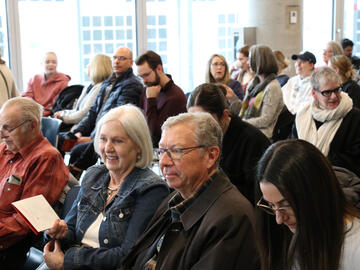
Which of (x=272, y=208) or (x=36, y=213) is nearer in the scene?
(x=272, y=208)

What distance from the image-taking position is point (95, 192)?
9.28ft

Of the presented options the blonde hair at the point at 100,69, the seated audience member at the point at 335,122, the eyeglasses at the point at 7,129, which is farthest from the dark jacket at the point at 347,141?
the blonde hair at the point at 100,69

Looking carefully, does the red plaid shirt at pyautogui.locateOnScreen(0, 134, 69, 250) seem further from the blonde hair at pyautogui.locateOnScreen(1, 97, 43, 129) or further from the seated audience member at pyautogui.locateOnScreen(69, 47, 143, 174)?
the seated audience member at pyautogui.locateOnScreen(69, 47, 143, 174)

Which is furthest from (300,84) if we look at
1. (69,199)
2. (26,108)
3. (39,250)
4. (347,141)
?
(39,250)

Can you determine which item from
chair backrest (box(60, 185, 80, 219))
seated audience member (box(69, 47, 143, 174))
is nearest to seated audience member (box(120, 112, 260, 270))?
chair backrest (box(60, 185, 80, 219))

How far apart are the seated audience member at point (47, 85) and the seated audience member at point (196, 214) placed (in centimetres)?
556

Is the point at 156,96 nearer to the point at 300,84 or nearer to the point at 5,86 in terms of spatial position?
the point at 5,86

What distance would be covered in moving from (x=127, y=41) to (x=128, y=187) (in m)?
7.01

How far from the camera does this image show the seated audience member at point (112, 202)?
2596 millimetres

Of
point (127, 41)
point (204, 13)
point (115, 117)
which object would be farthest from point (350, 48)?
point (115, 117)

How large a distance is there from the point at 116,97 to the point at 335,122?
254 centimetres

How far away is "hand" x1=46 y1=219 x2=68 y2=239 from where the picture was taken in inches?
108

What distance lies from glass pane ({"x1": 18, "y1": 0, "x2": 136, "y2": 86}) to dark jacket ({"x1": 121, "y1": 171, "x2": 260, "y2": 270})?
6736 mm

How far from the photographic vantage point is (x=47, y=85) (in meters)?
7.86
